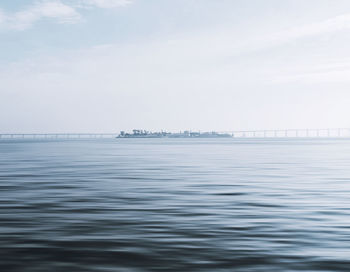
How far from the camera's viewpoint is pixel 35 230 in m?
9.64

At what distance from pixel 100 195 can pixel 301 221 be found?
808cm

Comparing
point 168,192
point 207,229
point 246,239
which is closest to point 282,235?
point 246,239

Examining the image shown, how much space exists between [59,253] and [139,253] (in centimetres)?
144

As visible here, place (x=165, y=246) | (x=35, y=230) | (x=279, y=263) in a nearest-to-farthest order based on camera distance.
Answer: (x=279, y=263) < (x=165, y=246) < (x=35, y=230)

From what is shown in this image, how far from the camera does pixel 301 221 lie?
10930mm

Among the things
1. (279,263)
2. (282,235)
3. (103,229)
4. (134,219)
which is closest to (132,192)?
(134,219)

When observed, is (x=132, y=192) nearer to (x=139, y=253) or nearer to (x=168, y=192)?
(x=168, y=192)

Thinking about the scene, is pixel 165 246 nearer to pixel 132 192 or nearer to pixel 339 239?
pixel 339 239

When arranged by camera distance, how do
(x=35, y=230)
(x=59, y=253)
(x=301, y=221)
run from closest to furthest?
(x=59, y=253) → (x=35, y=230) → (x=301, y=221)

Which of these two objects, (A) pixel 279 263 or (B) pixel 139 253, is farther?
(B) pixel 139 253

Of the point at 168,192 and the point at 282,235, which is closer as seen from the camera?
the point at 282,235

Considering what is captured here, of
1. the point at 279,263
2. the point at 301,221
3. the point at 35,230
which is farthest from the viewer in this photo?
the point at 301,221

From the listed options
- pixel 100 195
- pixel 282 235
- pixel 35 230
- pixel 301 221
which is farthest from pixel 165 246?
pixel 100 195

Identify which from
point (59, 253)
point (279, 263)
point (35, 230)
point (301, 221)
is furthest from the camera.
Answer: point (301, 221)
